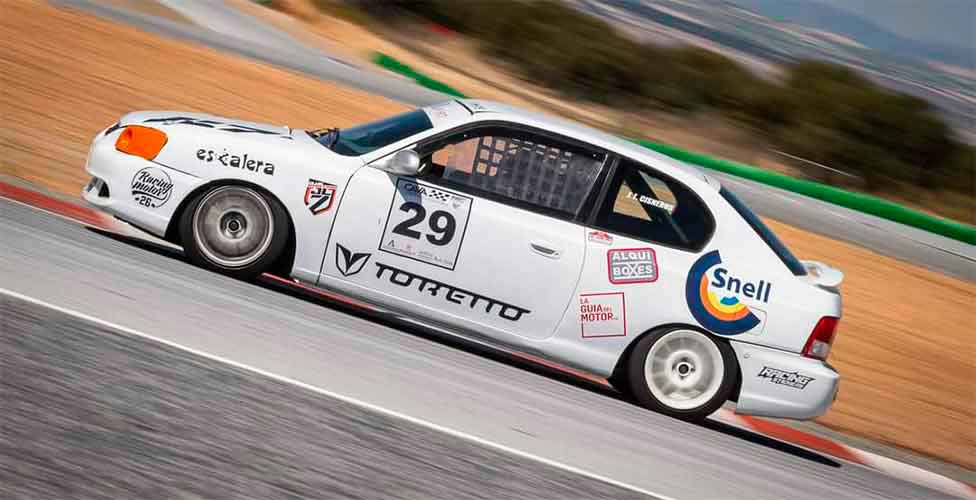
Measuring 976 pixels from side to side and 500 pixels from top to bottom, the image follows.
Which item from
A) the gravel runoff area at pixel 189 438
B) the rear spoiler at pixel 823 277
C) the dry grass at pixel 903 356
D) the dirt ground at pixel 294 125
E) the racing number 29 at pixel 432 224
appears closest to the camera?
the gravel runoff area at pixel 189 438

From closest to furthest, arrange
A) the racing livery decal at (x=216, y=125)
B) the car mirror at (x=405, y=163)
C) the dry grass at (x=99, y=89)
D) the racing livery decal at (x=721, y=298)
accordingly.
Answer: the car mirror at (x=405, y=163) → the racing livery decal at (x=721, y=298) → the racing livery decal at (x=216, y=125) → the dry grass at (x=99, y=89)

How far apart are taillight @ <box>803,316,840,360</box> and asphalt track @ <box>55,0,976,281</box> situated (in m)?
12.3

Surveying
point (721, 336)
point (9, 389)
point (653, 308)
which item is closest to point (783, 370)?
point (721, 336)

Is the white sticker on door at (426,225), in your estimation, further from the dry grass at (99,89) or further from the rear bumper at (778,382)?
the dry grass at (99,89)

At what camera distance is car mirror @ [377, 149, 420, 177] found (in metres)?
6.57

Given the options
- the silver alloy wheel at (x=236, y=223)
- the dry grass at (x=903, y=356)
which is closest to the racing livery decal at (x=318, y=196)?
the silver alloy wheel at (x=236, y=223)

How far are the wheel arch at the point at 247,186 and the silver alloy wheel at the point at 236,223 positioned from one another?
3 cm

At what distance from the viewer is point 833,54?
285 feet

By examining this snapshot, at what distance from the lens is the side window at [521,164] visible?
6840 mm

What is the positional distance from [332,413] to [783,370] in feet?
10.2

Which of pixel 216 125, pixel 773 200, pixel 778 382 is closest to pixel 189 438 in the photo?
pixel 216 125

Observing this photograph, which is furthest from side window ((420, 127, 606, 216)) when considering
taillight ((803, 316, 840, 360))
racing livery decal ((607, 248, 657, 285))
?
taillight ((803, 316, 840, 360))

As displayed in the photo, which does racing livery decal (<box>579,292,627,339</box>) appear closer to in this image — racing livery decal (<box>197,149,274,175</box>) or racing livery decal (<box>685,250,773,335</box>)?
racing livery decal (<box>685,250,773,335</box>)

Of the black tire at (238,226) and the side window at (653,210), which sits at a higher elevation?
the side window at (653,210)
